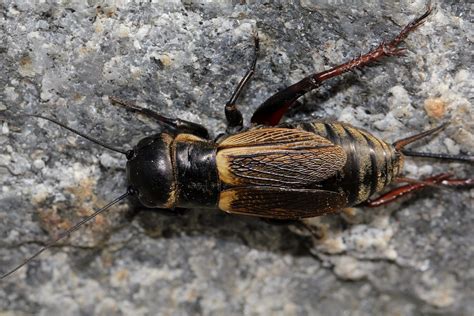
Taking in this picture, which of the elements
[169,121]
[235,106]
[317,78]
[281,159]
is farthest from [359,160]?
[169,121]

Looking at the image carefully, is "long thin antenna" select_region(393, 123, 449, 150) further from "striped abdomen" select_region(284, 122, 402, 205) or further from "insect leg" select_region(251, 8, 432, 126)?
"insect leg" select_region(251, 8, 432, 126)

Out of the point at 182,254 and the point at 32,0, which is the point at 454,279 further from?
the point at 32,0

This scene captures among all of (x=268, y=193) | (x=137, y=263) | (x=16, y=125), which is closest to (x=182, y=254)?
(x=137, y=263)

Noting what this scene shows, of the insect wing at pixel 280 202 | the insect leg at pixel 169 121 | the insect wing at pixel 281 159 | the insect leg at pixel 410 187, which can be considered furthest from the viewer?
the insect leg at pixel 410 187

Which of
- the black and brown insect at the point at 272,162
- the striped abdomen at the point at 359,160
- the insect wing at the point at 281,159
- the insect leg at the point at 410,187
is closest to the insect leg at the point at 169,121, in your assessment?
the black and brown insect at the point at 272,162

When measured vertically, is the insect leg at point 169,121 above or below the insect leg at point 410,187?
above

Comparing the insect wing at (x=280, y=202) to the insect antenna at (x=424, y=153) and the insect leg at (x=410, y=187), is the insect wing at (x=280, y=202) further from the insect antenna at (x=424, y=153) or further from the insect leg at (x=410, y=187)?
the insect antenna at (x=424, y=153)

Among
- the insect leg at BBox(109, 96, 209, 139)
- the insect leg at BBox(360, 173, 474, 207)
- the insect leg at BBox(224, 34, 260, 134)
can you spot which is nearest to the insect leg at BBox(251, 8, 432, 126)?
the insect leg at BBox(224, 34, 260, 134)
